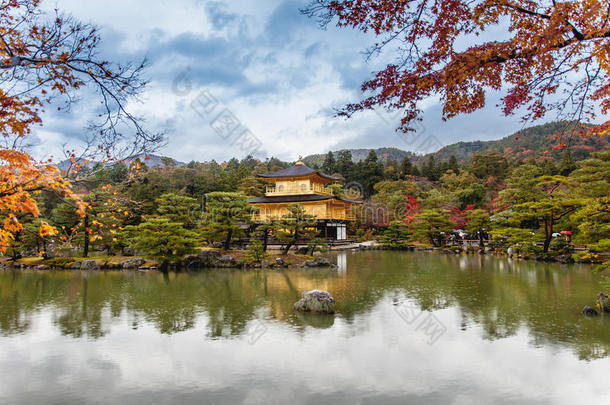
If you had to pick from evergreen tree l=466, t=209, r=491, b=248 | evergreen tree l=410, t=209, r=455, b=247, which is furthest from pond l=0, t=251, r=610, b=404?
evergreen tree l=410, t=209, r=455, b=247

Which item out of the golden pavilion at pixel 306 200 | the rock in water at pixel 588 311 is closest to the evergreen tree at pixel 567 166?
the golden pavilion at pixel 306 200

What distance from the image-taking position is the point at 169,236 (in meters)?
13.9

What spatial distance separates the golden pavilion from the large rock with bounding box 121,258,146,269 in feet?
32.7

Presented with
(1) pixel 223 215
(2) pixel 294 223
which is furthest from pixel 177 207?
(2) pixel 294 223

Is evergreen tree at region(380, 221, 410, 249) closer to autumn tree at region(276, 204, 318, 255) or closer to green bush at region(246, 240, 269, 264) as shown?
autumn tree at region(276, 204, 318, 255)

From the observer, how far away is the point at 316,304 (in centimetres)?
707

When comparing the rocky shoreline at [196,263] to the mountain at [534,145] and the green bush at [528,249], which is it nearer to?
the green bush at [528,249]

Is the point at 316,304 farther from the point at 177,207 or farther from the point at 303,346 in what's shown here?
the point at 177,207

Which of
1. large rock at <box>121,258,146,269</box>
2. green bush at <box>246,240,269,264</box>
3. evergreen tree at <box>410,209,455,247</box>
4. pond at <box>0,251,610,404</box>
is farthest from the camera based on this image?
evergreen tree at <box>410,209,455,247</box>

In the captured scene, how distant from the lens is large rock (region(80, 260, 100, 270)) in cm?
1470

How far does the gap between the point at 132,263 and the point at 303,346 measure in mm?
11732

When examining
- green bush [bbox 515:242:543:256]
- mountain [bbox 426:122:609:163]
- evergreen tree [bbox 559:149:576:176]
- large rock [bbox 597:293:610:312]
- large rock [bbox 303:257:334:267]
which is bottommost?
large rock [bbox 597:293:610:312]

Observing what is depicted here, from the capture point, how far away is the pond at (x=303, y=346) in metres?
3.96

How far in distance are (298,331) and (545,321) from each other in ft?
13.4
